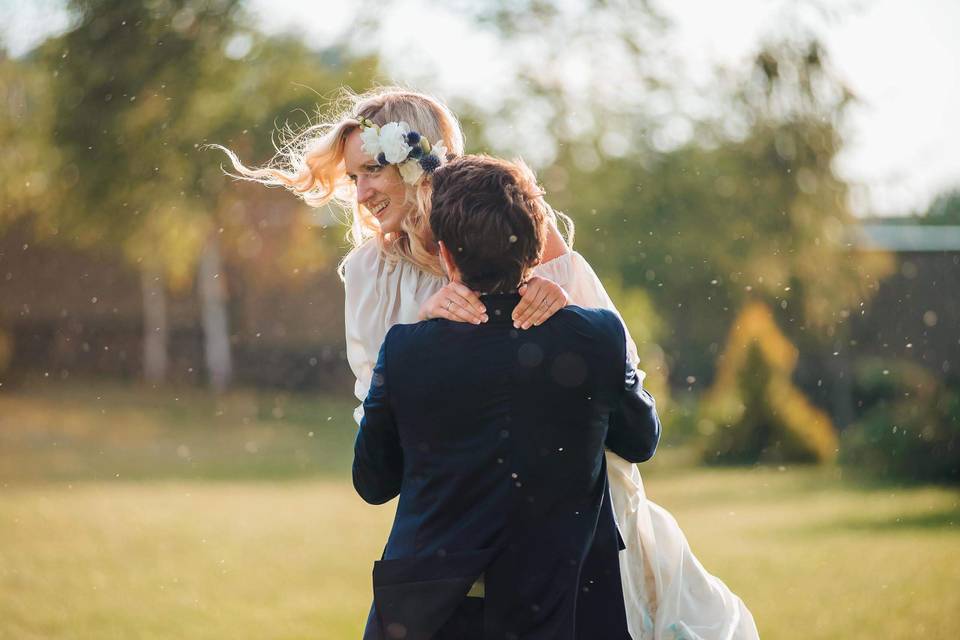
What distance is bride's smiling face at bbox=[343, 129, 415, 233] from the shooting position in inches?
109

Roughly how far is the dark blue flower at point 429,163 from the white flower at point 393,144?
0.04 meters

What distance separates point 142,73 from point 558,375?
15.7m

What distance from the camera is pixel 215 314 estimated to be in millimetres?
27219

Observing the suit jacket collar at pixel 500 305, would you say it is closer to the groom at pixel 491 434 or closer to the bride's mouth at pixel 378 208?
the groom at pixel 491 434

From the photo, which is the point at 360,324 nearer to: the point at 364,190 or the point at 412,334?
the point at 364,190

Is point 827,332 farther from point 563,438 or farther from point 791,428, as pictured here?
point 563,438

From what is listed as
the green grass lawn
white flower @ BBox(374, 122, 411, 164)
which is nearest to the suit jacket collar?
white flower @ BBox(374, 122, 411, 164)

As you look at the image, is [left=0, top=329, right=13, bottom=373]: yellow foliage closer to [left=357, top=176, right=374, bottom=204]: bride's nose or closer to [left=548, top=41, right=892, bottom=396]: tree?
[left=548, top=41, right=892, bottom=396]: tree

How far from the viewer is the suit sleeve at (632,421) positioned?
2.22 meters

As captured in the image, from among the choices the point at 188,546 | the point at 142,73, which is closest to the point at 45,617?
the point at 188,546

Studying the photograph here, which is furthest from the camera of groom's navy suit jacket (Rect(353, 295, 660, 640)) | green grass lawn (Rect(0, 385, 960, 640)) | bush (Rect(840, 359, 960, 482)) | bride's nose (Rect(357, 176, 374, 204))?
bush (Rect(840, 359, 960, 482))

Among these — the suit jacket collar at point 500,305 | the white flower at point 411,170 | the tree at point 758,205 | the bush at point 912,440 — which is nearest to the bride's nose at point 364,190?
the white flower at point 411,170

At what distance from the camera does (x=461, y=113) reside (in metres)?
19.0

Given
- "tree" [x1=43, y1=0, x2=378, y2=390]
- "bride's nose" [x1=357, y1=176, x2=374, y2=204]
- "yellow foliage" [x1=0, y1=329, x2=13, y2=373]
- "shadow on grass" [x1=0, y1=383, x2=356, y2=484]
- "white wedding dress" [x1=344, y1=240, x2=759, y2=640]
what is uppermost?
"tree" [x1=43, y1=0, x2=378, y2=390]
